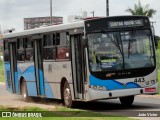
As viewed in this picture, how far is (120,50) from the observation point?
19.0 metres

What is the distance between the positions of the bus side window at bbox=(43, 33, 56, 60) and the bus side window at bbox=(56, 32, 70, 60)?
1.96ft

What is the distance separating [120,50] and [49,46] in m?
3.87

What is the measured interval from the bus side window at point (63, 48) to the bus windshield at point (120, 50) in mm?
1631

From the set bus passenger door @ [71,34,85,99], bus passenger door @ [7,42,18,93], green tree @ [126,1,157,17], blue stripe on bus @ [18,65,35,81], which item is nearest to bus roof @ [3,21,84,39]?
bus passenger door @ [71,34,85,99]

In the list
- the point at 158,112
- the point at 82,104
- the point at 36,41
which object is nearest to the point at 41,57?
the point at 36,41

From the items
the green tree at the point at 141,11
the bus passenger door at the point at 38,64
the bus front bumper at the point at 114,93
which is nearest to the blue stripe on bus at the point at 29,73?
the bus passenger door at the point at 38,64

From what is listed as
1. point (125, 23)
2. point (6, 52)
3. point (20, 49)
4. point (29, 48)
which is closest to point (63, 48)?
point (125, 23)

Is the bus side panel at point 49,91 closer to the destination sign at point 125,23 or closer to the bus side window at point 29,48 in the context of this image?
the bus side window at point 29,48

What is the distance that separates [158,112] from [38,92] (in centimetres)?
749

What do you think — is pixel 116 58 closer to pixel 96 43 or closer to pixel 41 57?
pixel 96 43

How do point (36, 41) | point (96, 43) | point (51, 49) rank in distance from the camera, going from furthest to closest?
1. point (36, 41)
2. point (51, 49)
3. point (96, 43)

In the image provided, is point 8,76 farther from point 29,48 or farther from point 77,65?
point 77,65

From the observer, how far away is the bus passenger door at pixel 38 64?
907 inches

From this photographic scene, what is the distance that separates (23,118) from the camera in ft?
49.6
